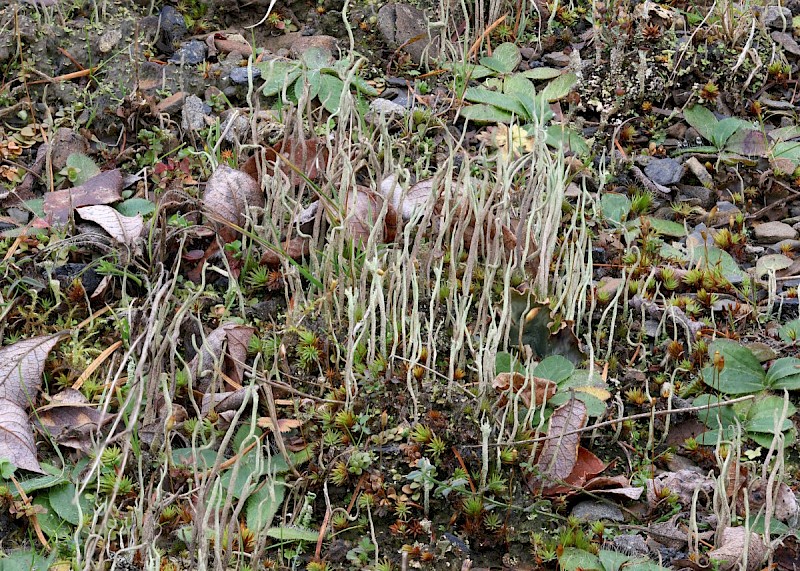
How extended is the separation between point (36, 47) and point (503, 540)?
2801 millimetres

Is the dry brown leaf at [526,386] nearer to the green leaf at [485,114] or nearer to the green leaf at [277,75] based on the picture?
the green leaf at [485,114]

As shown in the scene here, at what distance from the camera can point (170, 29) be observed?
402cm

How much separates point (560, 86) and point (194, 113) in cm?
153

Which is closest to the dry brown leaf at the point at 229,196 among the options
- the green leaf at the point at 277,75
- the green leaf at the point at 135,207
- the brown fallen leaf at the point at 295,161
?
the brown fallen leaf at the point at 295,161

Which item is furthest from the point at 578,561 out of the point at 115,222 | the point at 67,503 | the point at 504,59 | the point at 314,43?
the point at 314,43

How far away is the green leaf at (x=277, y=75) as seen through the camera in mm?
3539

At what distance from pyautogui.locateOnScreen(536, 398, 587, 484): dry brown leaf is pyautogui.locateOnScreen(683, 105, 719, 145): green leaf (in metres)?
1.73

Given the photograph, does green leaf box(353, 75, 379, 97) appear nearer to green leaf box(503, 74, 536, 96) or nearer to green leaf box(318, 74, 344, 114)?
green leaf box(318, 74, 344, 114)

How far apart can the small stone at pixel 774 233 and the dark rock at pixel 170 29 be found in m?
2.57

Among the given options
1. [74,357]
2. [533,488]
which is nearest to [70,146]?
[74,357]

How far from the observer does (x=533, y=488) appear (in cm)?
242

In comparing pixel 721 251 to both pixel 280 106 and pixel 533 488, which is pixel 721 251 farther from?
pixel 280 106

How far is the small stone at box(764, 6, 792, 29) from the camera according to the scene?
412cm

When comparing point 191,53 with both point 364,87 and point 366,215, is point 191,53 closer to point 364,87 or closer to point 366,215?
point 364,87
